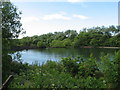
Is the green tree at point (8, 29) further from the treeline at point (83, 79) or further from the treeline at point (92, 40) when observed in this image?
the treeline at point (92, 40)

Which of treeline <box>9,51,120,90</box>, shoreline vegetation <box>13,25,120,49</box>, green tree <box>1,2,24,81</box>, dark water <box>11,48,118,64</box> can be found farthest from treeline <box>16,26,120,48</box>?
treeline <box>9,51,120,90</box>

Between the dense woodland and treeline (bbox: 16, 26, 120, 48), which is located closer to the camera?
the dense woodland

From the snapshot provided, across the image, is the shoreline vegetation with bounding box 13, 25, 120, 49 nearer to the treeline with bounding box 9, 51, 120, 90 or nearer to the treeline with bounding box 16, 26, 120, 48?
the treeline with bounding box 16, 26, 120, 48


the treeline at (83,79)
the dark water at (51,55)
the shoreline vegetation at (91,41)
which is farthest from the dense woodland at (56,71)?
the shoreline vegetation at (91,41)

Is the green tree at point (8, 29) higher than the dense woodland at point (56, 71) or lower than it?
higher

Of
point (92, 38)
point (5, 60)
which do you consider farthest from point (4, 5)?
point (92, 38)

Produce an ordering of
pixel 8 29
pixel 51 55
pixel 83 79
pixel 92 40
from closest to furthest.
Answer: pixel 83 79
pixel 8 29
pixel 51 55
pixel 92 40

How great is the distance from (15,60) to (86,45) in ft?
87.3

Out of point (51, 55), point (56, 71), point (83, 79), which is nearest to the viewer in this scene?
point (83, 79)

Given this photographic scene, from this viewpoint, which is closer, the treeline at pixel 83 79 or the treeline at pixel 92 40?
the treeline at pixel 83 79

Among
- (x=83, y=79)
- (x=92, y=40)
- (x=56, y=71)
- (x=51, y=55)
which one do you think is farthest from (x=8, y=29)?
(x=92, y=40)

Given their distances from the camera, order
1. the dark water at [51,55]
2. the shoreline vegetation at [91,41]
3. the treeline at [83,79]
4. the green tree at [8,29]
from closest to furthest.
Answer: the treeline at [83,79] < the green tree at [8,29] < the dark water at [51,55] < the shoreline vegetation at [91,41]

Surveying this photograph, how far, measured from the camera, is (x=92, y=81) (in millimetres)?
3256

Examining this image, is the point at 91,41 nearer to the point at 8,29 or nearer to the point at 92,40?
the point at 92,40
